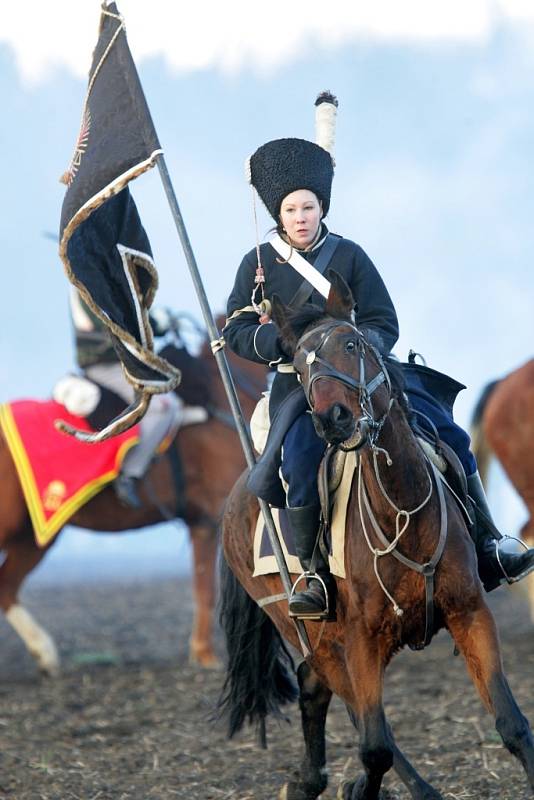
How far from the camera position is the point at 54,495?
36.3 ft

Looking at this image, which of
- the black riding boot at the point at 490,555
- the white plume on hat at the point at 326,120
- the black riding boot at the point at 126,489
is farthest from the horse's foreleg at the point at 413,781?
the black riding boot at the point at 126,489

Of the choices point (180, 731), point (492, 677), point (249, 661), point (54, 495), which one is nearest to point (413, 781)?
point (492, 677)

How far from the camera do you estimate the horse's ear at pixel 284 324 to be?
5078mm

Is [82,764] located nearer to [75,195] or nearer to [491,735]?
[491,735]

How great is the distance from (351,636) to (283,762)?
2.28 metres

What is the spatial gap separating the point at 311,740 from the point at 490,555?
1.43 metres

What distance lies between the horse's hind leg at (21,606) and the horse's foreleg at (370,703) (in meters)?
6.28

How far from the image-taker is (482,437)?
1180 centimetres

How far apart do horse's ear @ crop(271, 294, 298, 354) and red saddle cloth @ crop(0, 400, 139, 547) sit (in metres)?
6.06

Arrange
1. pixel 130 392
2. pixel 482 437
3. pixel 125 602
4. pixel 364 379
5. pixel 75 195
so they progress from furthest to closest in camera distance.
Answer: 1. pixel 125 602
2. pixel 482 437
3. pixel 130 392
4. pixel 75 195
5. pixel 364 379

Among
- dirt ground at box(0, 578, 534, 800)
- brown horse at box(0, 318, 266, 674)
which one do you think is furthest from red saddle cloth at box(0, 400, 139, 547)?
dirt ground at box(0, 578, 534, 800)

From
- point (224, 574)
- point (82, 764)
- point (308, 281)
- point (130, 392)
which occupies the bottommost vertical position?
point (82, 764)

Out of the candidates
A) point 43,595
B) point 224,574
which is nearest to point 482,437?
point 224,574

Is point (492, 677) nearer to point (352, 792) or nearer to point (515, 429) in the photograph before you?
point (352, 792)
